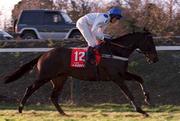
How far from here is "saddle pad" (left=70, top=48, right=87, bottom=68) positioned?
13.7 meters

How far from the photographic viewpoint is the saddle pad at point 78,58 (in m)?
13.7

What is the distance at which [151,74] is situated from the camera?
20531 mm

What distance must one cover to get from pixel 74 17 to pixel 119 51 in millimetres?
33633

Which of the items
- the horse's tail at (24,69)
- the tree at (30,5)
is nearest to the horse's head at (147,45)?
the horse's tail at (24,69)

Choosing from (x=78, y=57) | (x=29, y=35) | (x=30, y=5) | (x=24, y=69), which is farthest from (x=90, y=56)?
(x=30, y=5)

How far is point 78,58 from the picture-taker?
13.8 m

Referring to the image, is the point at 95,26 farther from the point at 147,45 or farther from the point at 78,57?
the point at 147,45

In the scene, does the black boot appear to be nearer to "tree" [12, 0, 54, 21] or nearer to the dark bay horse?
the dark bay horse

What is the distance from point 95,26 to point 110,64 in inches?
37.7

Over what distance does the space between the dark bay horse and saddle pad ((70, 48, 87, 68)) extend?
111 mm

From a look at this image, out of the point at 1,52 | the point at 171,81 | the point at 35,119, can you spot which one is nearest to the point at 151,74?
the point at 171,81

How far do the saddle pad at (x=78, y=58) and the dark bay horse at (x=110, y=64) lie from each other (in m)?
0.11

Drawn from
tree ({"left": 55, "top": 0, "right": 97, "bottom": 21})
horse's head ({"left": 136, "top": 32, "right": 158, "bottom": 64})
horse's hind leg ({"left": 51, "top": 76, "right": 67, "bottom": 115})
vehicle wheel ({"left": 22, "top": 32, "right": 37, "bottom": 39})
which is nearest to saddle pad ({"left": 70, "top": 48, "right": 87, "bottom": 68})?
horse's hind leg ({"left": 51, "top": 76, "right": 67, "bottom": 115})

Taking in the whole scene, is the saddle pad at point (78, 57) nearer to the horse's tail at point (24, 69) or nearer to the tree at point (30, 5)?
the horse's tail at point (24, 69)
